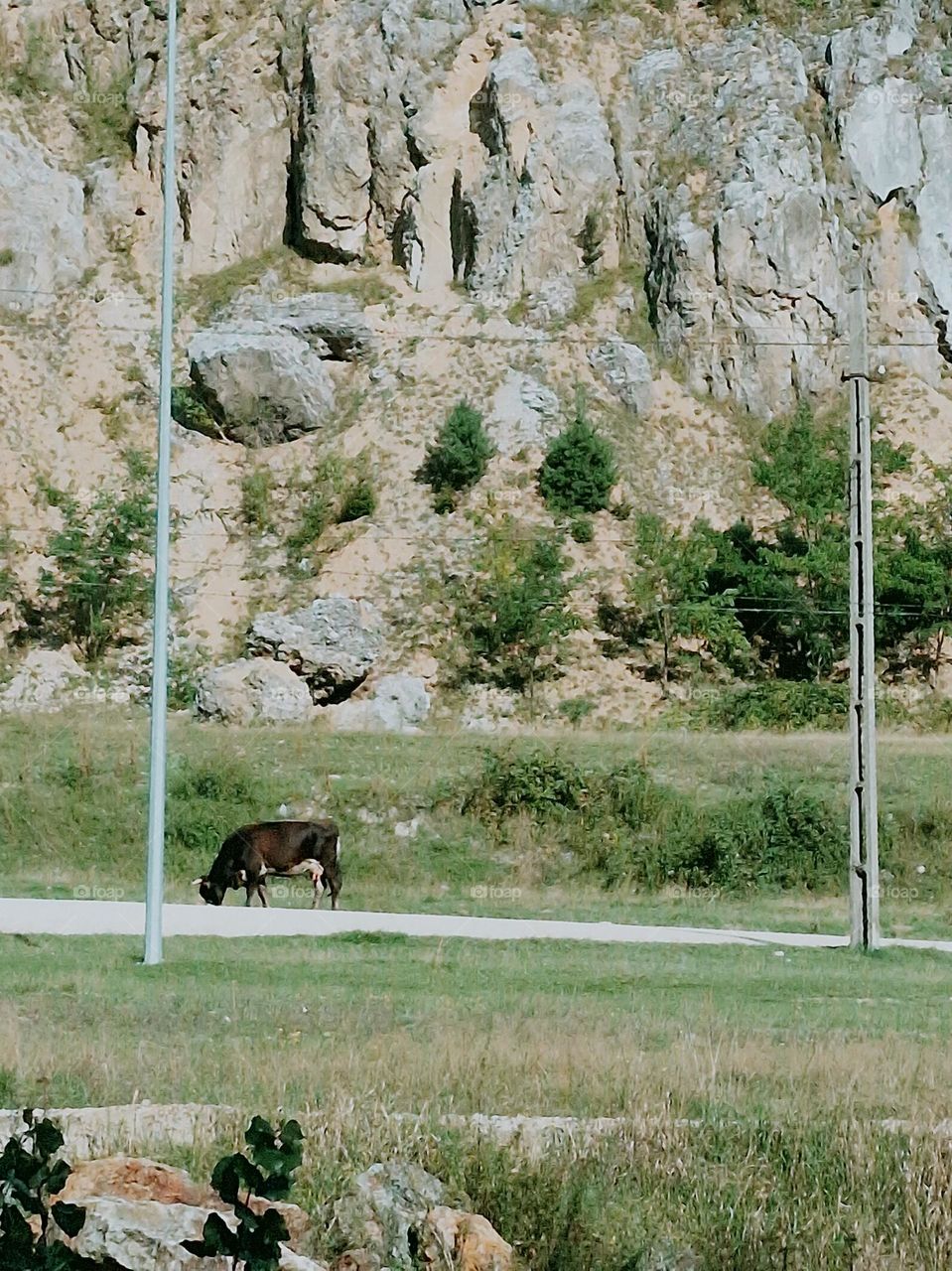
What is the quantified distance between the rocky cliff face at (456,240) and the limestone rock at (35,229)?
11cm

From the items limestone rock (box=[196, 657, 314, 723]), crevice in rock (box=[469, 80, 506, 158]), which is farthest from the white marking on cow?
crevice in rock (box=[469, 80, 506, 158])

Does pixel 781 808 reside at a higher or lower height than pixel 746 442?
lower

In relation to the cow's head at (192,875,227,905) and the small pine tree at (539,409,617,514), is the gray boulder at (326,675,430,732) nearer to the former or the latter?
the small pine tree at (539,409,617,514)

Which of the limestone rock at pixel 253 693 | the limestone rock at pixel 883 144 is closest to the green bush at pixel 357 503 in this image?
the limestone rock at pixel 253 693

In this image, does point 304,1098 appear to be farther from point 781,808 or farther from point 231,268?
point 231,268

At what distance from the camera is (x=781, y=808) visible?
27.2m

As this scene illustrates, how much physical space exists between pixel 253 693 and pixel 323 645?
12.4 ft

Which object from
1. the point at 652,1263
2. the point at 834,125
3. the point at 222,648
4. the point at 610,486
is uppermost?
Answer: the point at 834,125

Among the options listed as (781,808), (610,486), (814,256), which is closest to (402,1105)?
(781,808)

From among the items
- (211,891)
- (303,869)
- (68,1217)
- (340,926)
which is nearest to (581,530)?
(303,869)

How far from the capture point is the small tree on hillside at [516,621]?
4706 cm

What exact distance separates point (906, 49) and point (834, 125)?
4.78 metres

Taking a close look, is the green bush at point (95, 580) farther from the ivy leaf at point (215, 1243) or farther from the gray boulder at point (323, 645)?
the ivy leaf at point (215, 1243)

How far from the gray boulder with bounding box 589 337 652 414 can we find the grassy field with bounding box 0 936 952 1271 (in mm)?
42965
